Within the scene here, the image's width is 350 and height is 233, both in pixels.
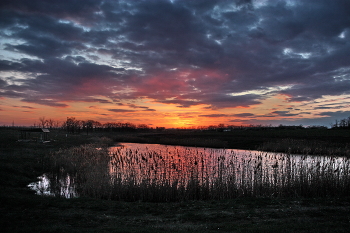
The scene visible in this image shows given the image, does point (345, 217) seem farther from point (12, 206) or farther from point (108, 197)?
point (12, 206)

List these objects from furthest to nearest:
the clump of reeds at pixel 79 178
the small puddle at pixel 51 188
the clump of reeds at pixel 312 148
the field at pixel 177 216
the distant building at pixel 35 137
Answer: the distant building at pixel 35 137 < the clump of reeds at pixel 312 148 < the small puddle at pixel 51 188 < the clump of reeds at pixel 79 178 < the field at pixel 177 216

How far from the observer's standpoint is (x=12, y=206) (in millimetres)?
8992

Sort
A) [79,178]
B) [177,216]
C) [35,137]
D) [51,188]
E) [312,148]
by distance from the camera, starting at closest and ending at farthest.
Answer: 1. [177,216]
2. [51,188]
3. [79,178]
4. [312,148]
5. [35,137]

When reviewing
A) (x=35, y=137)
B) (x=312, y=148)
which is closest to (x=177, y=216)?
(x=312, y=148)

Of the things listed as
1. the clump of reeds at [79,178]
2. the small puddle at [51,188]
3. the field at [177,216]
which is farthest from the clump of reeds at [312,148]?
the small puddle at [51,188]

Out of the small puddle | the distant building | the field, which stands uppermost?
the distant building

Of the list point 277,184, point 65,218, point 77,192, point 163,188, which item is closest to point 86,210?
point 65,218

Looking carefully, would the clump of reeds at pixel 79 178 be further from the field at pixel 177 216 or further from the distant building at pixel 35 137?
the distant building at pixel 35 137

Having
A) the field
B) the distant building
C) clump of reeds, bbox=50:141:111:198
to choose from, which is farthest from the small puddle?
the distant building

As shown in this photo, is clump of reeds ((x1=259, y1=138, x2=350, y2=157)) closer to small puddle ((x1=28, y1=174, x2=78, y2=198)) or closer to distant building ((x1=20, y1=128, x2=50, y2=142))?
small puddle ((x1=28, y1=174, x2=78, y2=198))

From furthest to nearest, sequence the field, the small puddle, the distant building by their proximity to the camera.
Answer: the distant building < the small puddle < the field

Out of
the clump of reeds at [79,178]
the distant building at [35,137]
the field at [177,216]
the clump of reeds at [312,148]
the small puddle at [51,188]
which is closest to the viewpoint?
the field at [177,216]

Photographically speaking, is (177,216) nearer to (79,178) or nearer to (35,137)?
(79,178)

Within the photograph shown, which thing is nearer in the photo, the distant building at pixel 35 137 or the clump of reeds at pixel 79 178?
the clump of reeds at pixel 79 178
